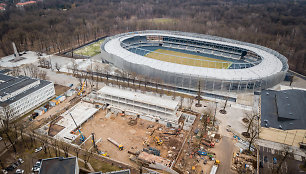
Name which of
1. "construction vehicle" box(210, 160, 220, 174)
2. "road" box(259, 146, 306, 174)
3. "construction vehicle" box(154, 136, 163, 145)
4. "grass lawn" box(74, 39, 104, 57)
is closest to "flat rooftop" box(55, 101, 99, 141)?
"construction vehicle" box(154, 136, 163, 145)

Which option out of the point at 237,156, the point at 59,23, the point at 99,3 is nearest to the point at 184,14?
the point at 99,3

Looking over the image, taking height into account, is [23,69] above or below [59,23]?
below

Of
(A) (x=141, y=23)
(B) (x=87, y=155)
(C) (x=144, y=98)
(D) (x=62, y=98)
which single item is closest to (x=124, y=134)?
(B) (x=87, y=155)

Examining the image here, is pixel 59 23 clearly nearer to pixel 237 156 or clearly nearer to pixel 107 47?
pixel 107 47

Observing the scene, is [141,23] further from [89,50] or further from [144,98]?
[144,98]

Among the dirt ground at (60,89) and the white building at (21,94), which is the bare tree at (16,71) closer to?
the white building at (21,94)

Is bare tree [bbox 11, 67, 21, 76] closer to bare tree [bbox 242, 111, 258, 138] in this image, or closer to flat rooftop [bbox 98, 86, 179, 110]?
flat rooftop [bbox 98, 86, 179, 110]

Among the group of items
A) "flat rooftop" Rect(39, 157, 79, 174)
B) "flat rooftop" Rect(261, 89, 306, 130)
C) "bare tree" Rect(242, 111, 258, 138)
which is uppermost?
"flat rooftop" Rect(261, 89, 306, 130)
